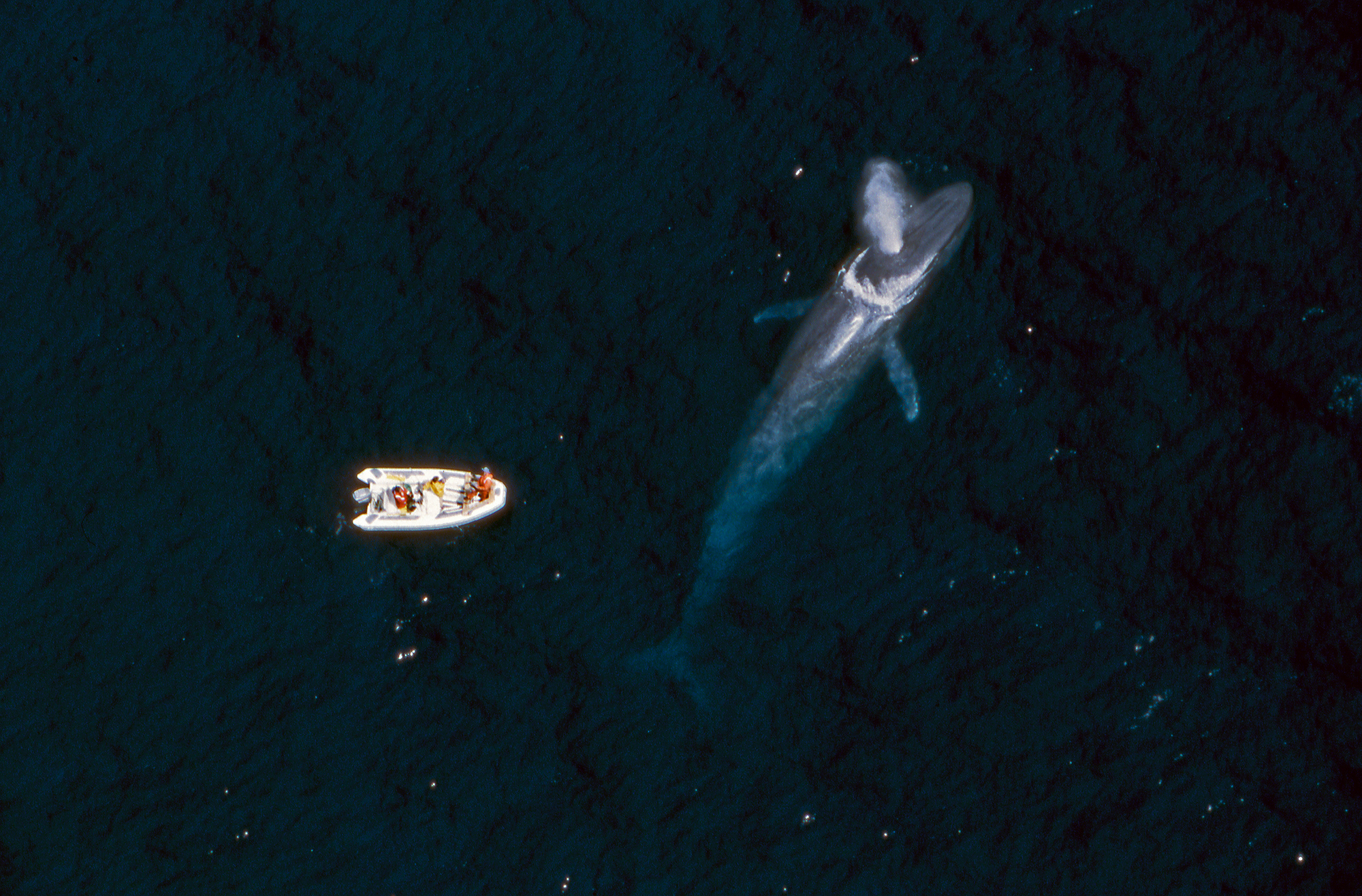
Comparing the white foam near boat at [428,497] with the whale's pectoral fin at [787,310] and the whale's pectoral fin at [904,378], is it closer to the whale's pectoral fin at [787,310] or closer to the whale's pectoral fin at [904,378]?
the whale's pectoral fin at [787,310]

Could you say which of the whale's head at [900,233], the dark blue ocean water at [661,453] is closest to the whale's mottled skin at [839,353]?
the whale's head at [900,233]

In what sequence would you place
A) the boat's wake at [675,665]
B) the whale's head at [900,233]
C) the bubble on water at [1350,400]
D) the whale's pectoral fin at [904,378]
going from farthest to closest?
the boat's wake at [675,665], the whale's pectoral fin at [904,378], the whale's head at [900,233], the bubble on water at [1350,400]

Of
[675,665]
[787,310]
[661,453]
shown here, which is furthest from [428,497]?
[787,310]

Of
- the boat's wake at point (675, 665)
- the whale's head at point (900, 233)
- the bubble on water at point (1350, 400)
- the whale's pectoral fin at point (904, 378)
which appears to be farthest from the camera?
the boat's wake at point (675, 665)

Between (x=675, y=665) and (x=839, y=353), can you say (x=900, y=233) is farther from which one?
(x=675, y=665)

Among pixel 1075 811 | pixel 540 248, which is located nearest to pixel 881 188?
pixel 540 248

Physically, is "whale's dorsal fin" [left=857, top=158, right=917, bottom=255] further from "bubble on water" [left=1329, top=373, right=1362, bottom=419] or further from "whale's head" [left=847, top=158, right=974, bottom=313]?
"bubble on water" [left=1329, top=373, right=1362, bottom=419]

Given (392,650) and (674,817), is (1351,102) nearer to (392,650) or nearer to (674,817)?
(674,817)

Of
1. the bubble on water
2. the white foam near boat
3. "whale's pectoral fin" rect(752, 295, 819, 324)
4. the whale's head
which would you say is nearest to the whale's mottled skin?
the whale's head
